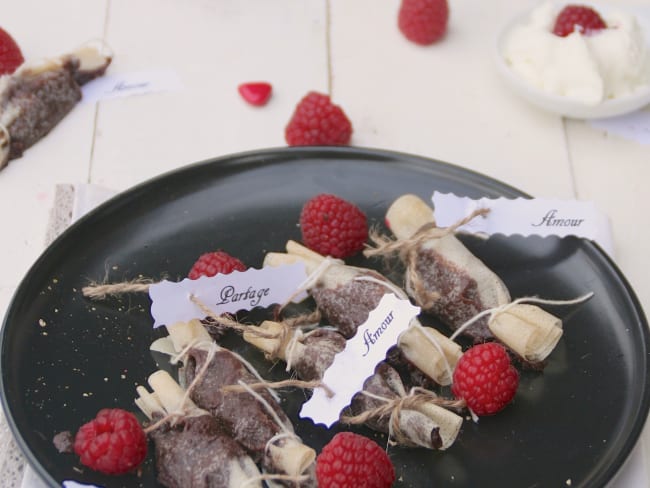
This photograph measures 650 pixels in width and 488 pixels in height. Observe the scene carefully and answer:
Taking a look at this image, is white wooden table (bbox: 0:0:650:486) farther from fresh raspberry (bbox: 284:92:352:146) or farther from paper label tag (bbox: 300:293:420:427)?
paper label tag (bbox: 300:293:420:427)

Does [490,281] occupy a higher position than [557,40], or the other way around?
[557,40]

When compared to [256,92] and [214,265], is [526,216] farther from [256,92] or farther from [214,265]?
[256,92]

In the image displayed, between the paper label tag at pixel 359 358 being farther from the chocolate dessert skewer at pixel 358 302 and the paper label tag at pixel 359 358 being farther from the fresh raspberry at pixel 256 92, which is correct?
the fresh raspberry at pixel 256 92

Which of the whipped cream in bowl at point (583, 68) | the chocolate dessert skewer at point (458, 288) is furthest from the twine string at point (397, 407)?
the whipped cream in bowl at point (583, 68)

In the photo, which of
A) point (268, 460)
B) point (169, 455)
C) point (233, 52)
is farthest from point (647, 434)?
point (233, 52)

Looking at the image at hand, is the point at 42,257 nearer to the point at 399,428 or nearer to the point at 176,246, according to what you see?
the point at 176,246

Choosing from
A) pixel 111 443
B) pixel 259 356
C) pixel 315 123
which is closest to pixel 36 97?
pixel 315 123

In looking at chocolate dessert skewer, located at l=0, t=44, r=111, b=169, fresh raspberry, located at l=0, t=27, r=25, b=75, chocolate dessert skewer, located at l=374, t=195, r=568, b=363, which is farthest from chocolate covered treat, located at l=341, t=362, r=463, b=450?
fresh raspberry, located at l=0, t=27, r=25, b=75
